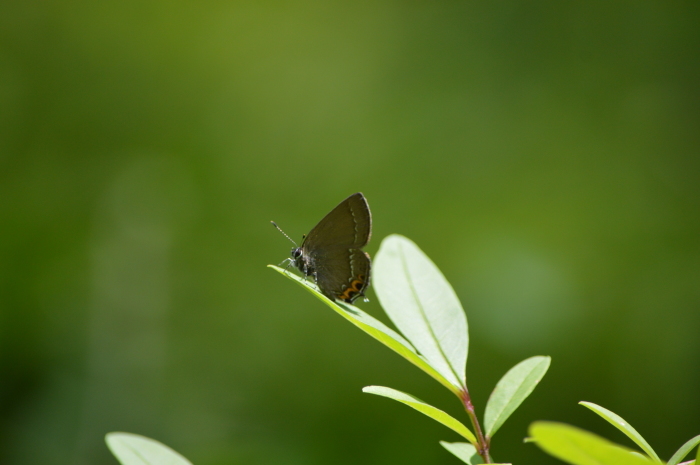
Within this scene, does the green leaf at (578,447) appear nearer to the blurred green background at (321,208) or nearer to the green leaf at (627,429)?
the green leaf at (627,429)

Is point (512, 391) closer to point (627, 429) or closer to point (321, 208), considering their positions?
point (627, 429)

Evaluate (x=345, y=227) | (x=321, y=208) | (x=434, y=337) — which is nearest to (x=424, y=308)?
(x=434, y=337)

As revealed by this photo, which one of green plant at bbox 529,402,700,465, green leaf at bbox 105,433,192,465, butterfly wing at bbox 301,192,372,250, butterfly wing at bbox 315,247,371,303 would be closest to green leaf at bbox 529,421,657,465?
green plant at bbox 529,402,700,465

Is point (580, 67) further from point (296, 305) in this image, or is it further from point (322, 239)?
point (322, 239)

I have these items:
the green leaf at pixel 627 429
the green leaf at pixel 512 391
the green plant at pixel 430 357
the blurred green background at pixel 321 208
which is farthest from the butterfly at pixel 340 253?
the blurred green background at pixel 321 208

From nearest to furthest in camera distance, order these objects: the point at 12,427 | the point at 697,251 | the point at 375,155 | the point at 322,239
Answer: the point at 322,239 → the point at 12,427 → the point at 697,251 → the point at 375,155

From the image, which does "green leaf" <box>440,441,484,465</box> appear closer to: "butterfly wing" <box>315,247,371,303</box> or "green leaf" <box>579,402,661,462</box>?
"green leaf" <box>579,402,661,462</box>

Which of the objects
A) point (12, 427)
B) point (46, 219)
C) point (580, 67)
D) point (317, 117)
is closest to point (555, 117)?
point (580, 67)
